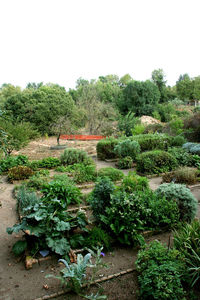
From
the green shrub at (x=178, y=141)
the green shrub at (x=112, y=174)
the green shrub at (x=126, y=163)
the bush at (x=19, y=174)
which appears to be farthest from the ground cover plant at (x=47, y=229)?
the green shrub at (x=178, y=141)

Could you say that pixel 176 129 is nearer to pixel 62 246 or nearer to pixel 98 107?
pixel 98 107

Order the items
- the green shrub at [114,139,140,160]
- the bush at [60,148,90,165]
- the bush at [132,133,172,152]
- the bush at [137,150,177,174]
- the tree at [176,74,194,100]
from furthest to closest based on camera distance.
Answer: the tree at [176,74,194,100] < the bush at [132,133,172,152] < the green shrub at [114,139,140,160] < the bush at [60,148,90,165] < the bush at [137,150,177,174]

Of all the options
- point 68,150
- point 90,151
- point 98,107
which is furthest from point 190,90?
point 68,150

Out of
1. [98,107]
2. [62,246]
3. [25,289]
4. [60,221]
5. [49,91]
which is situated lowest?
[25,289]

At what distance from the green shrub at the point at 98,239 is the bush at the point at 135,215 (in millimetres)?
159

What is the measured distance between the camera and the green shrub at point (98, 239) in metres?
3.81

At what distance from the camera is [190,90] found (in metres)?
35.1

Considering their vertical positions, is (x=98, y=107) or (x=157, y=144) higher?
(x=98, y=107)

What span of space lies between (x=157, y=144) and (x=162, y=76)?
2488cm

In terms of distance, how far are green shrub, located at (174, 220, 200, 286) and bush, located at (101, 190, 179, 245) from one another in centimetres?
63

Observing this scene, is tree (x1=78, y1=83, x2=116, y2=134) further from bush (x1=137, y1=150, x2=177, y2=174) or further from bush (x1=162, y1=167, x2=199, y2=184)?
bush (x1=162, y1=167, x2=199, y2=184)

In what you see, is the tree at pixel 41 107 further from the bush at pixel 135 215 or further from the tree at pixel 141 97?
the bush at pixel 135 215

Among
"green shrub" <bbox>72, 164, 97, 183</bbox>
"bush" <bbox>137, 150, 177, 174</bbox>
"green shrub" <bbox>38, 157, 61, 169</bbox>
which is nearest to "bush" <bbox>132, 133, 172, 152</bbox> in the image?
"bush" <bbox>137, 150, 177, 174</bbox>

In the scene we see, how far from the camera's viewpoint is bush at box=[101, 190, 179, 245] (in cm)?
398
